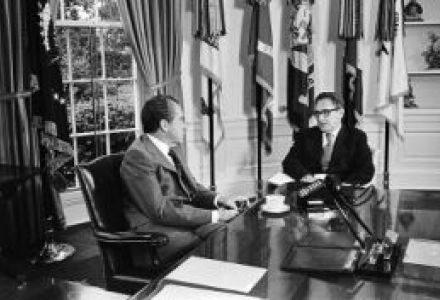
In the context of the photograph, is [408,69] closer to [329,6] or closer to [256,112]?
[329,6]

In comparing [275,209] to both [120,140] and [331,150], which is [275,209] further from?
[120,140]

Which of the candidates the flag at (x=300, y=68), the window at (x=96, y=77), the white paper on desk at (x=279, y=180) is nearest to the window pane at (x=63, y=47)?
the window at (x=96, y=77)

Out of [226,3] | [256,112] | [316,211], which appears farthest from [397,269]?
[226,3]

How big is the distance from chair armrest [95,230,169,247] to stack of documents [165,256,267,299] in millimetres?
349

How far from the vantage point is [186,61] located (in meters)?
4.38

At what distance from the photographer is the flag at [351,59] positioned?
4.33m

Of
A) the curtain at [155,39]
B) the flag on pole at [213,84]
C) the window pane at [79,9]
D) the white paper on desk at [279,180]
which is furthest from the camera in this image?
the flag on pole at [213,84]

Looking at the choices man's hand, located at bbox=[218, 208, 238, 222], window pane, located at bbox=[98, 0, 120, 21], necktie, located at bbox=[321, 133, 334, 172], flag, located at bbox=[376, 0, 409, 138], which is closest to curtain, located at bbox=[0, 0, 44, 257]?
window pane, located at bbox=[98, 0, 120, 21]

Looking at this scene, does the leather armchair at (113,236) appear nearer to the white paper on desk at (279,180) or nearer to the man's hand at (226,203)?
the man's hand at (226,203)

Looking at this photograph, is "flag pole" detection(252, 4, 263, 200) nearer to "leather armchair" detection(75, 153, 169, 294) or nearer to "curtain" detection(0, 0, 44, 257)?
"curtain" detection(0, 0, 44, 257)

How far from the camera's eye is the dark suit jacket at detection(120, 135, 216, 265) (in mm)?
2082

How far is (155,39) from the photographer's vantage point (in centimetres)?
399

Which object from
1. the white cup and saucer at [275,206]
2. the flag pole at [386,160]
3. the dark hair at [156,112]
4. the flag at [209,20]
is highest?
the flag at [209,20]

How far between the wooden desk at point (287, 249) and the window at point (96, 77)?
2367mm
